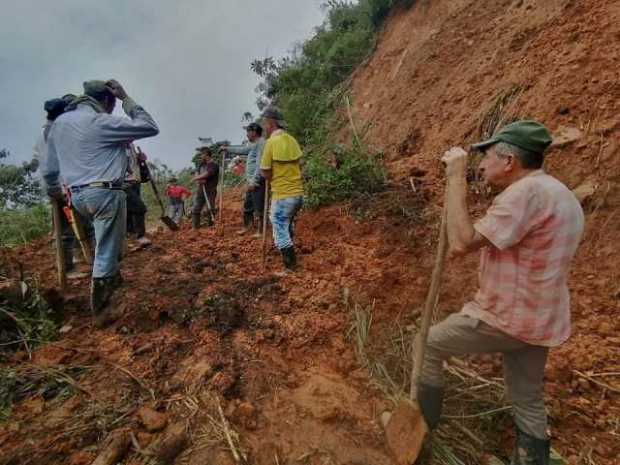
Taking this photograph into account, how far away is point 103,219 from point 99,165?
17.7 inches

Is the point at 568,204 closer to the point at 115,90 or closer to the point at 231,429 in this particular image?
the point at 231,429

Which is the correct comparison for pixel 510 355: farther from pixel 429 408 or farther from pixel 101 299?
pixel 101 299

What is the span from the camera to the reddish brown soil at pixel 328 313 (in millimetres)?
2219

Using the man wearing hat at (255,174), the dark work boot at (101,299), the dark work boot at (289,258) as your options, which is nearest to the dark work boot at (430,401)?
the dark work boot at (289,258)

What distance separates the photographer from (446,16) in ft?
29.4

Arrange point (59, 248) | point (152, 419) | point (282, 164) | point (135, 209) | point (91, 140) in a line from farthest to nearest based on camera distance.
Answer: point (135, 209)
point (282, 164)
point (59, 248)
point (91, 140)
point (152, 419)

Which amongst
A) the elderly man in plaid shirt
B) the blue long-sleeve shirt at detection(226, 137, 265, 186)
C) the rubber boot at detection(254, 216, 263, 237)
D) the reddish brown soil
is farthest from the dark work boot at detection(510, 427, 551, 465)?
the blue long-sleeve shirt at detection(226, 137, 265, 186)

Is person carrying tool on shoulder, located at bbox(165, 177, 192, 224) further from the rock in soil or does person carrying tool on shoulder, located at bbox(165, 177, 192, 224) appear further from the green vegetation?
the rock in soil

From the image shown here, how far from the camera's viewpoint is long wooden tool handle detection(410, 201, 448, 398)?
198 cm

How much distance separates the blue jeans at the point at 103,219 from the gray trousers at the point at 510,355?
2.66 meters

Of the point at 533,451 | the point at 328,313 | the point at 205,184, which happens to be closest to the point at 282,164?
the point at 328,313

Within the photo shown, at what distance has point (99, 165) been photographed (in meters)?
3.22

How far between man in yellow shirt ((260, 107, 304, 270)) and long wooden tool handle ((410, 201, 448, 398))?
2343mm

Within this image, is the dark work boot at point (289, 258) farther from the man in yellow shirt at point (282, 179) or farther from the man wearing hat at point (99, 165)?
the man wearing hat at point (99, 165)
